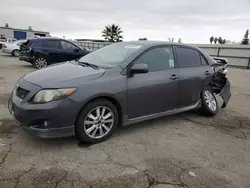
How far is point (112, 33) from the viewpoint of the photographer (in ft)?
157

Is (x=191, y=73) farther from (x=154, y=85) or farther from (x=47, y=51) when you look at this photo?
(x=47, y=51)

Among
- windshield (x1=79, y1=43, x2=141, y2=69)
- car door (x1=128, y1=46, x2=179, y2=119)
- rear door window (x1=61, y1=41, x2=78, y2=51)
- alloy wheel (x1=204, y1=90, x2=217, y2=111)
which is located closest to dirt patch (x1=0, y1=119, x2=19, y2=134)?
windshield (x1=79, y1=43, x2=141, y2=69)

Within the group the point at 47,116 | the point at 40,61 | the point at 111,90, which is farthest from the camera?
the point at 40,61

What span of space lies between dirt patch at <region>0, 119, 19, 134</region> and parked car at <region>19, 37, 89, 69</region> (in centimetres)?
752

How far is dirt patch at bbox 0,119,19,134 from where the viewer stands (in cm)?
379

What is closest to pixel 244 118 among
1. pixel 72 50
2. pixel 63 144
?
pixel 63 144

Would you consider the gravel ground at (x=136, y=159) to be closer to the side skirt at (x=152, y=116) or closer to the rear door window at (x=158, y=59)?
the side skirt at (x=152, y=116)

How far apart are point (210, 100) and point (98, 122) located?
9.11 ft

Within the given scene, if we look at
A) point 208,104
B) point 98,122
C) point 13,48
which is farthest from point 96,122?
point 13,48

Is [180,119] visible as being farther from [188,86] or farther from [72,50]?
[72,50]

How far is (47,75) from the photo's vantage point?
3523 mm

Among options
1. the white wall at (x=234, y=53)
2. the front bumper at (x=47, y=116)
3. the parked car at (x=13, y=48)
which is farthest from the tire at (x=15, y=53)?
the front bumper at (x=47, y=116)

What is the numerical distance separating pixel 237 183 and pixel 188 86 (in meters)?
2.14

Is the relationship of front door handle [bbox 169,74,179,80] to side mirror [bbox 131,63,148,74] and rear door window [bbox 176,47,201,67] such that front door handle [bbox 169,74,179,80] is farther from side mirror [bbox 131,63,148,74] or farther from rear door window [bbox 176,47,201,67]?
side mirror [bbox 131,63,148,74]
